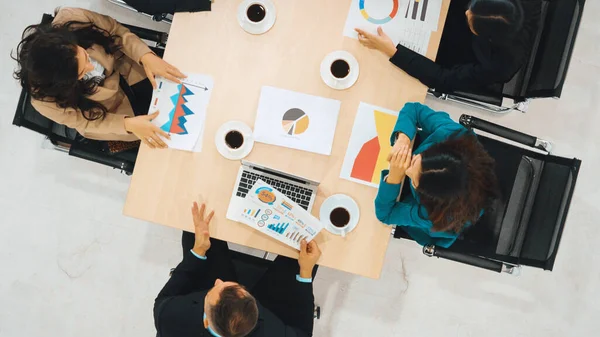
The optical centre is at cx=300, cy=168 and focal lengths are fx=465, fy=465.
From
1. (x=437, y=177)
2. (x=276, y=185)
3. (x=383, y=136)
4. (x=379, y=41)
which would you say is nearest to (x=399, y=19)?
(x=379, y=41)

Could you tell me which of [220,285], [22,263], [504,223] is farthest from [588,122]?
[22,263]

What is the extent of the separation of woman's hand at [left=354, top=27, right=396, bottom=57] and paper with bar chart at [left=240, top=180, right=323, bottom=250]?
Answer: 60 cm

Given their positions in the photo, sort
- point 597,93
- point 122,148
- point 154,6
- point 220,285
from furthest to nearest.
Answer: point 597,93 < point 122,148 < point 154,6 < point 220,285

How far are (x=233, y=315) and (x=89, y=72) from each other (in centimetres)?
95

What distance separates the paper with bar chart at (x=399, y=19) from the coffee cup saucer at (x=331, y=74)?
3.1 inches

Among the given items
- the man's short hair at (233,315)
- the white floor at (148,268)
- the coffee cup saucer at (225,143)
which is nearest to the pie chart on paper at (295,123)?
the coffee cup saucer at (225,143)

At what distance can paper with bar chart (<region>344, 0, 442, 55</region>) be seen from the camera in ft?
5.31

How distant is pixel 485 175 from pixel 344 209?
0.47 m

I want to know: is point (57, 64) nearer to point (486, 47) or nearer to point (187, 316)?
point (187, 316)

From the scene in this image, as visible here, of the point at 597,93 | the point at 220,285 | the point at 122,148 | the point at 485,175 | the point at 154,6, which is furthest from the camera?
the point at 597,93

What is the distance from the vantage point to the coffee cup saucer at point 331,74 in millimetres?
1601

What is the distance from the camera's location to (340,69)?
162cm

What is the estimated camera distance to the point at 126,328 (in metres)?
2.37

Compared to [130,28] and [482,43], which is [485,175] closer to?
[482,43]
